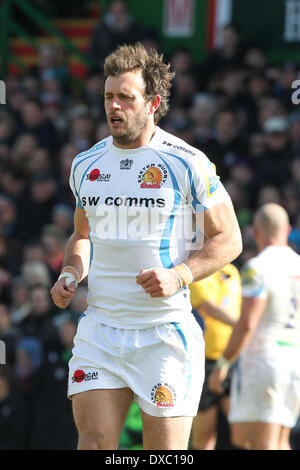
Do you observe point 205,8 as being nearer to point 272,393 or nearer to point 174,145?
point 272,393

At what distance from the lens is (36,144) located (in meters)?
12.9

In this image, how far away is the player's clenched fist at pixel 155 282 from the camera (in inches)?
187

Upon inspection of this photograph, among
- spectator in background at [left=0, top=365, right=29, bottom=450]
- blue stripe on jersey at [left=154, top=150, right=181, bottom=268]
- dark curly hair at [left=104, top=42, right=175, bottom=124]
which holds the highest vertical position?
dark curly hair at [left=104, top=42, right=175, bottom=124]

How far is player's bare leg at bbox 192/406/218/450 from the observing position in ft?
27.8

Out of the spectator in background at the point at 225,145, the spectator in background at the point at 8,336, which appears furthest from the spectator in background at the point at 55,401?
the spectator in background at the point at 225,145

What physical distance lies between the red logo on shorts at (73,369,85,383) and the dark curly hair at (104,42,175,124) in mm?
1460

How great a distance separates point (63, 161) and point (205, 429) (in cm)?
489

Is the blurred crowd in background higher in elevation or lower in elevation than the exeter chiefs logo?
lower

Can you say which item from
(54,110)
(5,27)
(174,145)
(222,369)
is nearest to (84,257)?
(174,145)

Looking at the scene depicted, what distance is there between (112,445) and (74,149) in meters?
7.70

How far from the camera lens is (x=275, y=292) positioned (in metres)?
7.34

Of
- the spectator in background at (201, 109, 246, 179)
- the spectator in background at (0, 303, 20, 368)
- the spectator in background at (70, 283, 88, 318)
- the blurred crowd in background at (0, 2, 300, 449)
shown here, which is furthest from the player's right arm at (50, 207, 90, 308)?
the spectator in background at (201, 109, 246, 179)

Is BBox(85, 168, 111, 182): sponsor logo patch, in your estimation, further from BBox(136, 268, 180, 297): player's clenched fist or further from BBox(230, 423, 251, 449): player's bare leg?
BBox(230, 423, 251, 449): player's bare leg

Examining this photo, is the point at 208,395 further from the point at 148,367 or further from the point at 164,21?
the point at 164,21
